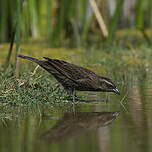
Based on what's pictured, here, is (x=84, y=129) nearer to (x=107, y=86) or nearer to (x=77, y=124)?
(x=77, y=124)

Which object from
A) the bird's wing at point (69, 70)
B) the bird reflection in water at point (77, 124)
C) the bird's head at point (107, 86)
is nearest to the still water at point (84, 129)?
the bird reflection in water at point (77, 124)

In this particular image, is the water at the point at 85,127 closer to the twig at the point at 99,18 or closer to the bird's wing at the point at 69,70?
the bird's wing at the point at 69,70

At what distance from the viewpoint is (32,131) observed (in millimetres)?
4809

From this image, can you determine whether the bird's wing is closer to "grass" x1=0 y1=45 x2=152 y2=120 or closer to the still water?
"grass" x1=0 y1=45 x2=152 y2=120

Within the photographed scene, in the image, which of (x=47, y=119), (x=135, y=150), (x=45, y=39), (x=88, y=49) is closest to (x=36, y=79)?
(x=47, y=119)

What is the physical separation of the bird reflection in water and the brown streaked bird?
1.12 meters

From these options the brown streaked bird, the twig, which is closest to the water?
the brown streaked bird

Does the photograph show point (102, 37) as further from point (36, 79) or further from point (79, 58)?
point (36, 79)

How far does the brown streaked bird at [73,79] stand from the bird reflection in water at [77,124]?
3.68 feet

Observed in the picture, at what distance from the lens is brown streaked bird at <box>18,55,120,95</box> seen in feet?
22.4

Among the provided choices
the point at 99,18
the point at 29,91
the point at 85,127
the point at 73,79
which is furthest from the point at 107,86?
the point at 99,18

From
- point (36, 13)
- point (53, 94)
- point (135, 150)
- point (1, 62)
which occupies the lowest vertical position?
point (135, 150)

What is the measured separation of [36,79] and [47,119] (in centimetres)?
132

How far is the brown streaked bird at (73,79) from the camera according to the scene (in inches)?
269
